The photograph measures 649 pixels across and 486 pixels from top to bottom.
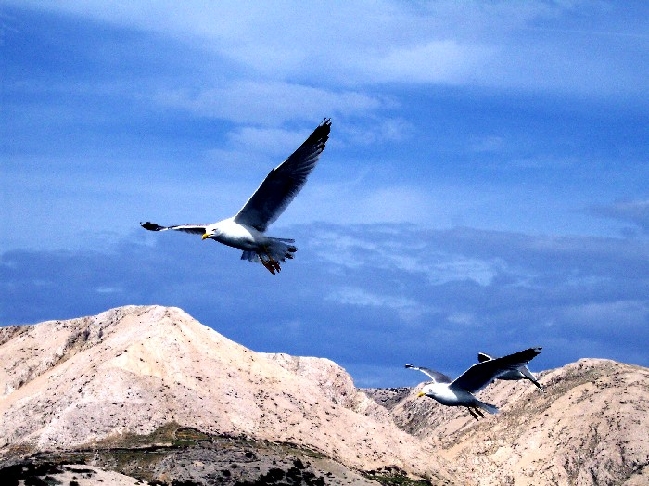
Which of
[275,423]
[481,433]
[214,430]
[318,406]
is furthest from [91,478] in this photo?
[481,433]

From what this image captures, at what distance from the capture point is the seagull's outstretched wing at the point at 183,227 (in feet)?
101

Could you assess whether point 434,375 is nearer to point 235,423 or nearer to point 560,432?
point 235,423

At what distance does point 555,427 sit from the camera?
78500mm

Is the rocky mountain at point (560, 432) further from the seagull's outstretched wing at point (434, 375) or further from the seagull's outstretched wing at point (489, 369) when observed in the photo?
the seagull's outstretched wing at point (489, 369)

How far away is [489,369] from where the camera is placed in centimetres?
3003

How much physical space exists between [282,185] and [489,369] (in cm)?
769

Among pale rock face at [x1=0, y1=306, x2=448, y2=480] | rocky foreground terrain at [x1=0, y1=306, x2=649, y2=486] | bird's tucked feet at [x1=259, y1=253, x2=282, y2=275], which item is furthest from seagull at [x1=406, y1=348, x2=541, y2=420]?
pale rock face at [x1=0, y1=306, x2=448, y2=480]

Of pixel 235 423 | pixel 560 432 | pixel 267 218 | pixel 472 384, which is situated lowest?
pixel 472 384

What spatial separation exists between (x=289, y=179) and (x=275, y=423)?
4028 cm

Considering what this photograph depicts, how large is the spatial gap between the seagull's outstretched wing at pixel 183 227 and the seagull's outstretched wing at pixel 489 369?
8.41 m

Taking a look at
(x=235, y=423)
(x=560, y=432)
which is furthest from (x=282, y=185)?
(x=560, y=432)

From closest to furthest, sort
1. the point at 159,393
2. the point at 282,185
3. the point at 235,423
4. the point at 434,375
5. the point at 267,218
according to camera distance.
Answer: the point at 282,185
the point at 267,218
the point at 434,375
the point at 235,423
the point at 159,393

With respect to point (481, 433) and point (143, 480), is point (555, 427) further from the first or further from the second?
point (143, 480)

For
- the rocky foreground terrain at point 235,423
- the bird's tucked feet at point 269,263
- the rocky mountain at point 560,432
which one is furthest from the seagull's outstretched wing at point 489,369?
the rocky mountain at point 560,432
